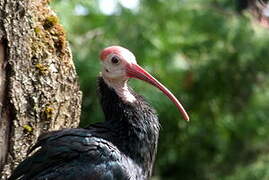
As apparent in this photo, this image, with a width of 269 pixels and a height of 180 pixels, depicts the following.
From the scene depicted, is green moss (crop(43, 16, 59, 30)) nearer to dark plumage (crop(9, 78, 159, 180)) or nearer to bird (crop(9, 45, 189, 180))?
bird (crop(9, 45, 189, 180))

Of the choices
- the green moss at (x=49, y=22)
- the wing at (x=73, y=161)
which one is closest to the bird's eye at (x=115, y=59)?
the green moss at (x=49, y=22)

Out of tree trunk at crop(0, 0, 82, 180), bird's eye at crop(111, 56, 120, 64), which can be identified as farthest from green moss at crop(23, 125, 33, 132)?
bird's eye at crop(111, 56, 120, 64)

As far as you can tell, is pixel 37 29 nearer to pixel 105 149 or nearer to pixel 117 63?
pixel 117 63

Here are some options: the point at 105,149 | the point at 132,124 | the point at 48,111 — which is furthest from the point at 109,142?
the point at 48,111

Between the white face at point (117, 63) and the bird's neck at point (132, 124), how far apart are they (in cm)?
9

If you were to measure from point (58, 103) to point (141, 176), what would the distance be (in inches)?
29.1

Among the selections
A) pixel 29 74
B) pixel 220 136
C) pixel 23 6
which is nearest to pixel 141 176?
pixel 29 74

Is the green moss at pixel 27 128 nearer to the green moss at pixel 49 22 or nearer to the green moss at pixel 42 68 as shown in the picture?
the green moss at pixel 42 68

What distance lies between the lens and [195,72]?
28.7 feet

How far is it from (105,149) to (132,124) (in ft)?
1.14

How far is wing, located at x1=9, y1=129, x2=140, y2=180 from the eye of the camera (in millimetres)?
4465

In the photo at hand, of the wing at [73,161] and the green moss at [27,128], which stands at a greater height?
the green moss at [27,128]

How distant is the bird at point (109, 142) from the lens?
4.50 metres

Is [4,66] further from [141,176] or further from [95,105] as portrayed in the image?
[95,105]
